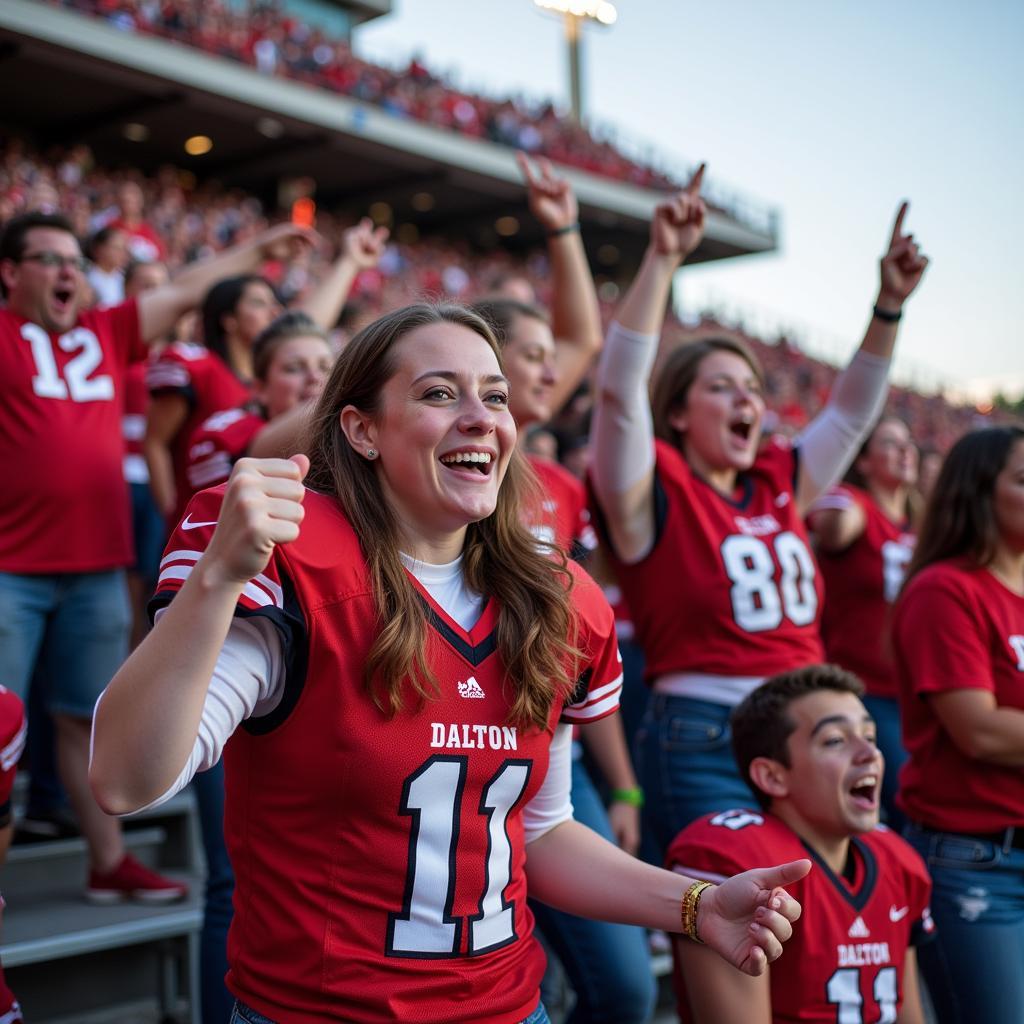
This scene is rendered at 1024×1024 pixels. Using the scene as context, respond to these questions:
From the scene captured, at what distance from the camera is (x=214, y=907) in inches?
104

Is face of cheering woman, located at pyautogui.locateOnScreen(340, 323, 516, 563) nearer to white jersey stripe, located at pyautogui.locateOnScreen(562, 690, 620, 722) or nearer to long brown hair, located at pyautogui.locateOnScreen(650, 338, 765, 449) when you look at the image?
white jersey stripe, located at pyautogui.locateOnScreen(562, 690, 620, 722)

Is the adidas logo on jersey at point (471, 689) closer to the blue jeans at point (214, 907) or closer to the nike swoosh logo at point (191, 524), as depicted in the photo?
the nike swoosh logo at point (191, 524)

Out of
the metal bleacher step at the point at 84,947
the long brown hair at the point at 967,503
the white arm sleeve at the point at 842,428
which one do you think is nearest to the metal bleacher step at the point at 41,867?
the metal bleacher step at the point at 84,947

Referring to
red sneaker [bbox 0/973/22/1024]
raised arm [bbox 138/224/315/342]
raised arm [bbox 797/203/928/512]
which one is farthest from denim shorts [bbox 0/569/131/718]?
raised arm [bbox 797/203/928/512]

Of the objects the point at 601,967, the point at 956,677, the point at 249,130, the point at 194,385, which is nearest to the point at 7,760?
the point at 601,967

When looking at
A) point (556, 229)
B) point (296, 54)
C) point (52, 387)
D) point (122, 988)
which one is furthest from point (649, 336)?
point (296, 54)

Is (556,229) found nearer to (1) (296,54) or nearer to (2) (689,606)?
(2) (689,606)

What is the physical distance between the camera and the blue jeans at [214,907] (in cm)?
248

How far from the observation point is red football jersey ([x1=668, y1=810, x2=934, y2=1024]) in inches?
89.7

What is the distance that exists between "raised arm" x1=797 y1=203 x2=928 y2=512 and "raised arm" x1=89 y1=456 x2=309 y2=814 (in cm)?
233

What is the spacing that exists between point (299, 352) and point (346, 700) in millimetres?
1780

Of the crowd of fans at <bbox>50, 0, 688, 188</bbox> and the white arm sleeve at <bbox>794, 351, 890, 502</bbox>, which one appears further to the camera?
the crowd of fans at <bbox>50, 0, 688, 188</bbox>

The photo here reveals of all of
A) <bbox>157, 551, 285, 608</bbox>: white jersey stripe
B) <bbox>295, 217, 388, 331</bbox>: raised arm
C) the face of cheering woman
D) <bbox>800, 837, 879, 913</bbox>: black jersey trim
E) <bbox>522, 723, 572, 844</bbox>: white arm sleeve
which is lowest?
<bbox>800, 837, 879, 913</bbox>: black jersey trim

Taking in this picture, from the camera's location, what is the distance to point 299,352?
10.4 ft
